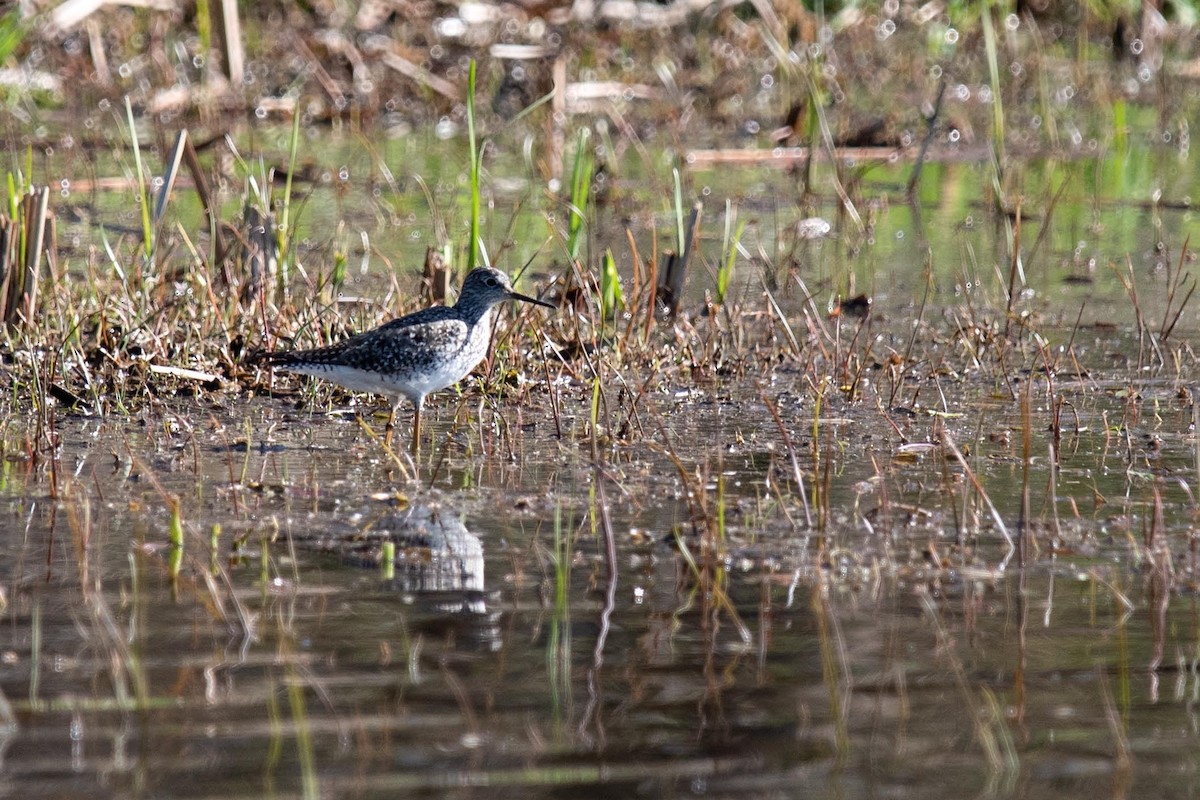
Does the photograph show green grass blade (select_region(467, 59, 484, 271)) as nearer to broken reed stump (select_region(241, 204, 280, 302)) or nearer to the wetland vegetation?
the wetland vegetation

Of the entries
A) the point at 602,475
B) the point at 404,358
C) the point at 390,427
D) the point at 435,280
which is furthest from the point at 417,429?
the point at 435,280

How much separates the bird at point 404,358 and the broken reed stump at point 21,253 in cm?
160

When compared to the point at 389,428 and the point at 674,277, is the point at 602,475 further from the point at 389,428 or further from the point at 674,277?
the point at 674,277

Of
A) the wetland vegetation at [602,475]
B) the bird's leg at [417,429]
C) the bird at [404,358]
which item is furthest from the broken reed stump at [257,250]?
the bird's leg at [417,429]

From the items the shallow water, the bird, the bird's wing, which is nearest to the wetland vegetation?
the shallow water

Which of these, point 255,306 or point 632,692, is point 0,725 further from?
point 255,306

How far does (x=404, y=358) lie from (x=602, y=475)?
1558mm

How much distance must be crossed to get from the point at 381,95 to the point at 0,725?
41.1ft

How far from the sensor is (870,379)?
334 inches

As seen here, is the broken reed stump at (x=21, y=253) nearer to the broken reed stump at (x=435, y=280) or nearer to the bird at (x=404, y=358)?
the bird at (x=404, y=358)

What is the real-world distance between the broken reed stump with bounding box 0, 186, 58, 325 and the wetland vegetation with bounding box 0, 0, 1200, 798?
25mm

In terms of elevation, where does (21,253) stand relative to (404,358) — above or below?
above

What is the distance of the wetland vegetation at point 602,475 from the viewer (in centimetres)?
411

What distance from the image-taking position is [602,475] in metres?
5.90
